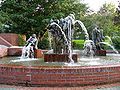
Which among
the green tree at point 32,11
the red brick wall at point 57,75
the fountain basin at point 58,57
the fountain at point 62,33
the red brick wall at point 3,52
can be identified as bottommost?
the red brick wall at point 57,75

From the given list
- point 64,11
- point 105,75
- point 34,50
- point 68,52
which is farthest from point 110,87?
point 64,11

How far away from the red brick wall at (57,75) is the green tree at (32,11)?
12.7m

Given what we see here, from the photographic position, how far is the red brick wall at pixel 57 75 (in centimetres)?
419

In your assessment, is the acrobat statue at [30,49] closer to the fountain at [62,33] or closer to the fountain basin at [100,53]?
the fountain at [62,33]

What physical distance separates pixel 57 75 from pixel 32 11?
1436cm

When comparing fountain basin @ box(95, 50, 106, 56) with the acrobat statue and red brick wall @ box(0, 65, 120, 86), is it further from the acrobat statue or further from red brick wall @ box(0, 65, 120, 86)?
red brick wall @ box(0, 65, 120, 86)

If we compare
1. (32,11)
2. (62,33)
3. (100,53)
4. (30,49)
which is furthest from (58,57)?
(32,11)

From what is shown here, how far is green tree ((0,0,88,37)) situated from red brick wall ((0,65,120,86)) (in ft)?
41.5

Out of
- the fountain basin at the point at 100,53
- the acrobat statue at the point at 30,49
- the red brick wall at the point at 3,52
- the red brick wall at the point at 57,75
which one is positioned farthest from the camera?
the fountain basin at the point at 100,53

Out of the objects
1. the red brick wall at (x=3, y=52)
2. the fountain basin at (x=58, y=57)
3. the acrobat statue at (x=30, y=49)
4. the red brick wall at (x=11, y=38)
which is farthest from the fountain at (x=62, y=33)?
the red brick wall at (x=11, y=38)

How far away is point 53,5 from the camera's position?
1811 centimetres

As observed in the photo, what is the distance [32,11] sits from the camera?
1730 centimetres

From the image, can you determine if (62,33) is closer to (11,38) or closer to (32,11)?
(11,38)

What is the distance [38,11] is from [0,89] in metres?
15.4
